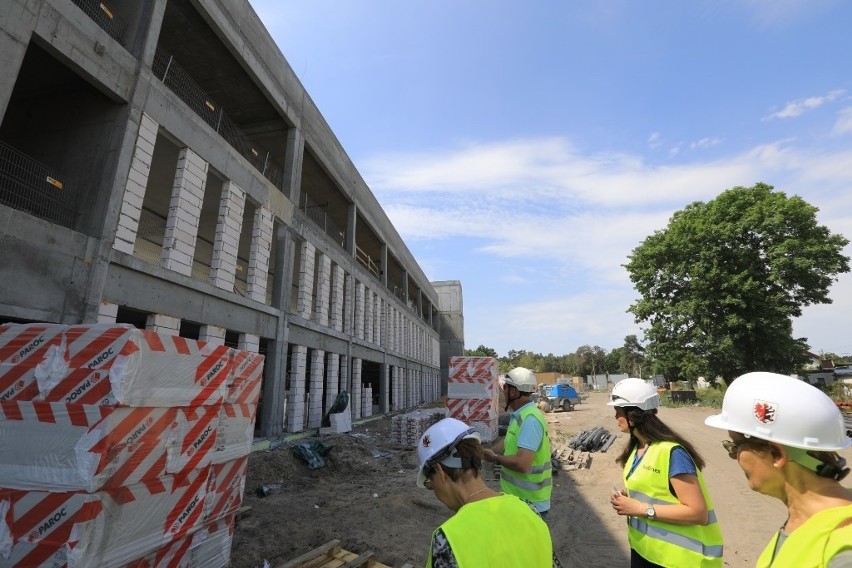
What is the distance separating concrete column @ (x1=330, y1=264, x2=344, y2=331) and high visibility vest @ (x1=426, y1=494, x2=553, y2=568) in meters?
16.7

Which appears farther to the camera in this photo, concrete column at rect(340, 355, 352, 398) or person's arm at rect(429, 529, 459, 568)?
concrete column at rect(340, 355, 352, 398)

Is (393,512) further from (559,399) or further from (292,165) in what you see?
(559,399)

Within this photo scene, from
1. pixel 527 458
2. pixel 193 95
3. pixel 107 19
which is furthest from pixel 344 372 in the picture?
pixel 527 458

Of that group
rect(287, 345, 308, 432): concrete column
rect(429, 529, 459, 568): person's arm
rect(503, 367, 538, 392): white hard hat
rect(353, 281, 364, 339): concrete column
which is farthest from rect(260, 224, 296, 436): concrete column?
rect(429, 529, 459, 568): person's arm

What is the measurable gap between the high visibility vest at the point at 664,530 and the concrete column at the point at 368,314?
796 inches

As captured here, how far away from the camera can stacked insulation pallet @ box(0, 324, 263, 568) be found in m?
3.11

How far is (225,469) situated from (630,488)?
4034mm

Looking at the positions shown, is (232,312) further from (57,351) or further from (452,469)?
(452,469)

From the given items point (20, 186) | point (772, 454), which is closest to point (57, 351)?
point (772, 454)

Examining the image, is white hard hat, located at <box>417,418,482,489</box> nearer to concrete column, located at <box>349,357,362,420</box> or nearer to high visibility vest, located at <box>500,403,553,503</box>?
high visibility vest, located at <box>500,403,553,503</box>

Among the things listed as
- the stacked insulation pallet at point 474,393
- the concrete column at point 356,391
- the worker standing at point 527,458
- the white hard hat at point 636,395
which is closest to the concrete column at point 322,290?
the concrete column at point 356,391

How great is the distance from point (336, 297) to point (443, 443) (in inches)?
670

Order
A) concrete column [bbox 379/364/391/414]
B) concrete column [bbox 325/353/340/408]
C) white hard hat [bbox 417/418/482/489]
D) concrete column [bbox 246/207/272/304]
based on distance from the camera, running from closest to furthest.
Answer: white hard hat [bbox 417/418/482/489], concrete column [bbox 246/207/272/304], concrete column [bbox 325/353/340/408], concrete column [bbox 379/364/391/414]

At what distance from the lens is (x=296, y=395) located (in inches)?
562
